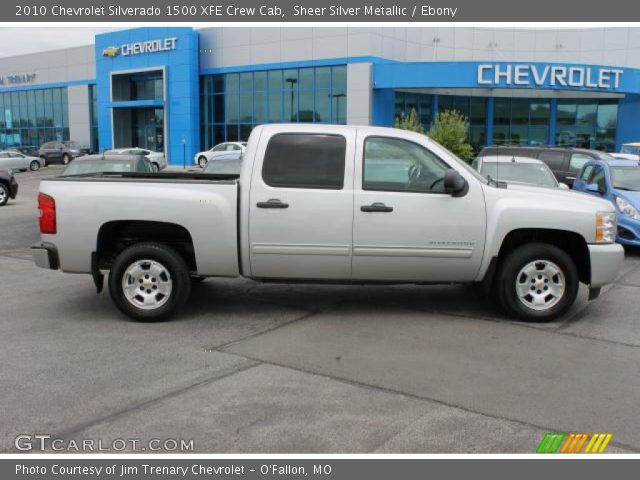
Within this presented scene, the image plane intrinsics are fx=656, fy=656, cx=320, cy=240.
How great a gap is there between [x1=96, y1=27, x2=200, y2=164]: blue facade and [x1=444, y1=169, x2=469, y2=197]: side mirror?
3693cm

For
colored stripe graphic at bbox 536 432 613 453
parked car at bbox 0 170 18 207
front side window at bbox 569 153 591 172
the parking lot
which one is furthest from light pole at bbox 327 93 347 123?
colored stripe graphic at bbox 536 432 613 453

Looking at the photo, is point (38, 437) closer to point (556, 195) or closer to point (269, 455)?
point (269, 455)

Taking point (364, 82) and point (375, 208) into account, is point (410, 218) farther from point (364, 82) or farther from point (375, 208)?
point (364, 82)

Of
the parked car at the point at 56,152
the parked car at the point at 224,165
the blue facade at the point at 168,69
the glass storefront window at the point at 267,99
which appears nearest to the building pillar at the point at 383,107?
the glass storefront window at the point at 267,99

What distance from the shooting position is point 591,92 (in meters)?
35.7

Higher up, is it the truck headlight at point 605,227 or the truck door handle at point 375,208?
the truck door handle at point 375,208

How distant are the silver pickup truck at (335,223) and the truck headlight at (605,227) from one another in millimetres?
11

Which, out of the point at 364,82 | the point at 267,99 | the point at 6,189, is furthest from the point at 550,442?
the point at 267,99

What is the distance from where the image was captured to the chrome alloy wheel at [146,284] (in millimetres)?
6605

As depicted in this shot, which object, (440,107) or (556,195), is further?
(440,107)

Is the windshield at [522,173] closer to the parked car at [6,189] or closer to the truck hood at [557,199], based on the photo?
the truck hood at [557,199]

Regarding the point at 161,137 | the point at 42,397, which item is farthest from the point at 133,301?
the point at 161,137

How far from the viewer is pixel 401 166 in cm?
661

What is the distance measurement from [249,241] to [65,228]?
1833 mm
